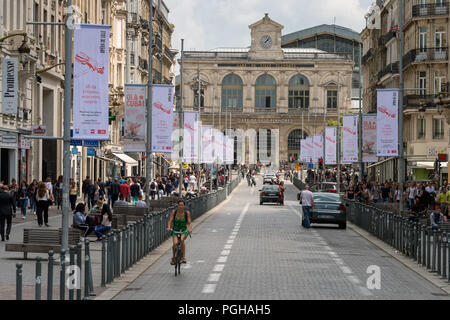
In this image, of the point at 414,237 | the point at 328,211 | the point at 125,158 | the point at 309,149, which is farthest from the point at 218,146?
the point at 414,237

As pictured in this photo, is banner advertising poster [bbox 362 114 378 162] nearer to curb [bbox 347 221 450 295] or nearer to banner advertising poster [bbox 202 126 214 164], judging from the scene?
curb [bbox 347 221 450 295]

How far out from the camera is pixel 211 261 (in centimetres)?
2264

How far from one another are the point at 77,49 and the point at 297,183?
81.4 meters

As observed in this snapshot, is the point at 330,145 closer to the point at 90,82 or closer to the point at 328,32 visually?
the point at 90,82

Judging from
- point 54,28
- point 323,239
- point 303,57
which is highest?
point 303,57

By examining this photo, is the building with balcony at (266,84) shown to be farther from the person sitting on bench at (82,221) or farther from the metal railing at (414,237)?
the person sitting on bench at (82,221)

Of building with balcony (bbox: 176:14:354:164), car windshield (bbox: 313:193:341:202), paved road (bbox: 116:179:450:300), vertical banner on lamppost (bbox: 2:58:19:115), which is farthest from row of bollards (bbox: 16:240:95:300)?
building with balcony (bbox: 176:14:354:164)

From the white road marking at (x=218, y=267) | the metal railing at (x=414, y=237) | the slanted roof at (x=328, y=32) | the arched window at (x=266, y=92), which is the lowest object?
the white road marking at (x=218, y=267)

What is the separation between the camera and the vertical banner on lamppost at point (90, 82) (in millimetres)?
19000

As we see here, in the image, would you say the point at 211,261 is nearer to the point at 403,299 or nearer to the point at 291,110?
the point at 403,299

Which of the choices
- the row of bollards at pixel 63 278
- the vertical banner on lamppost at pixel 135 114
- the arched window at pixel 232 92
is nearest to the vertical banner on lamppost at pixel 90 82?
the row of bollards at pixel 63 278

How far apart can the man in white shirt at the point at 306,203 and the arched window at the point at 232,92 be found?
12080 centimetres
